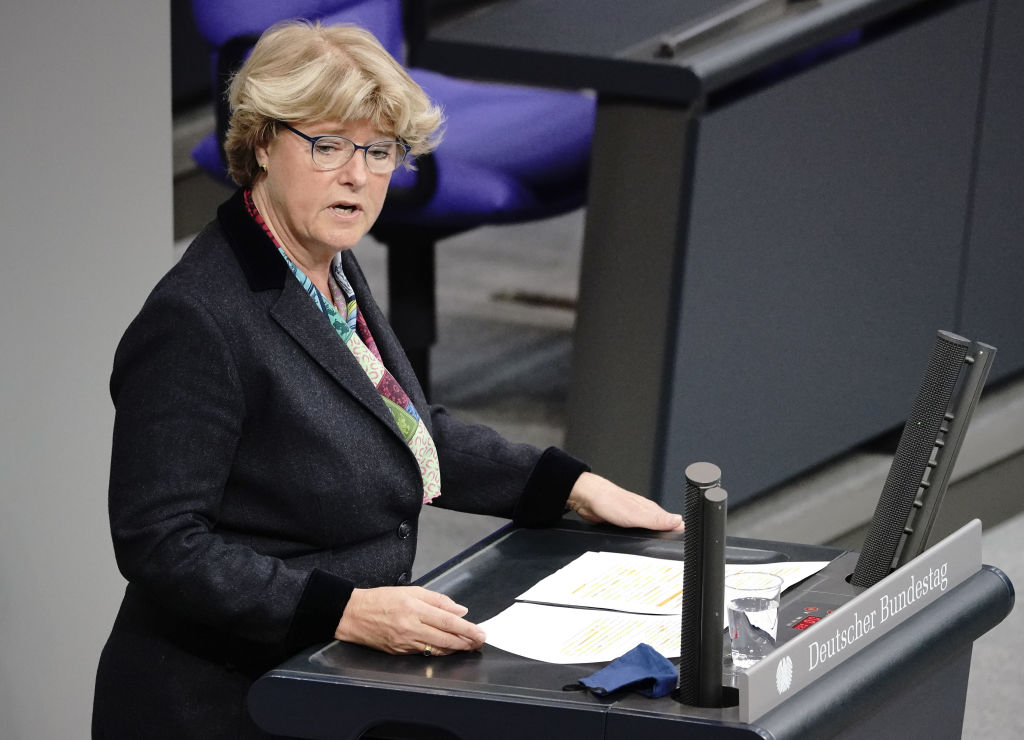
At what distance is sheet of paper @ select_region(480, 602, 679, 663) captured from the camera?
1.56m

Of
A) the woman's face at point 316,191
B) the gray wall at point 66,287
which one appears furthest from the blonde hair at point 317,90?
the gray wall at point 66,287

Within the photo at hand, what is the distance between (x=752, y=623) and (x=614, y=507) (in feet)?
1.39

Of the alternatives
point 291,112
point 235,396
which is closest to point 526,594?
point 235,396

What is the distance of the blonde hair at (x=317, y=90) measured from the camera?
5.57 feet

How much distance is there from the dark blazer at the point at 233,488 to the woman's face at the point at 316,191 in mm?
39

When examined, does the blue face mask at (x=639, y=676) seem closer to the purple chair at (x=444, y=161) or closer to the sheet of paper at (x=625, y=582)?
the sheet of paper at (x=625, y=582)

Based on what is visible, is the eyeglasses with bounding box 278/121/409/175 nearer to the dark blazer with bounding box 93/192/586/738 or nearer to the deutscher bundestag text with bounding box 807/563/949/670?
the dark blazer with bounding box 93/192/586/738

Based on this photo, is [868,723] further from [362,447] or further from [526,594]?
[362,447]

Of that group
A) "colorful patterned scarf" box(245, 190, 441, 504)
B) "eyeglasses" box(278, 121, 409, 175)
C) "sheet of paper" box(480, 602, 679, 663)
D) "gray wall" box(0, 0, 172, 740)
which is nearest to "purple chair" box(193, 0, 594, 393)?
"gray wall" box(0, 0, 172, 740)

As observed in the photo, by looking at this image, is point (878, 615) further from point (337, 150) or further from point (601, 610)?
point (337, 150)

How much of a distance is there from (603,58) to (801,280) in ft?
1.92

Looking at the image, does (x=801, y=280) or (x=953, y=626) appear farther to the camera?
(x=801, y=280)

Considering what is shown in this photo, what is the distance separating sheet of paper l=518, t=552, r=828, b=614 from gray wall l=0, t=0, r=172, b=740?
0.74 m

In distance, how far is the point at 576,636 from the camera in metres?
1.61
